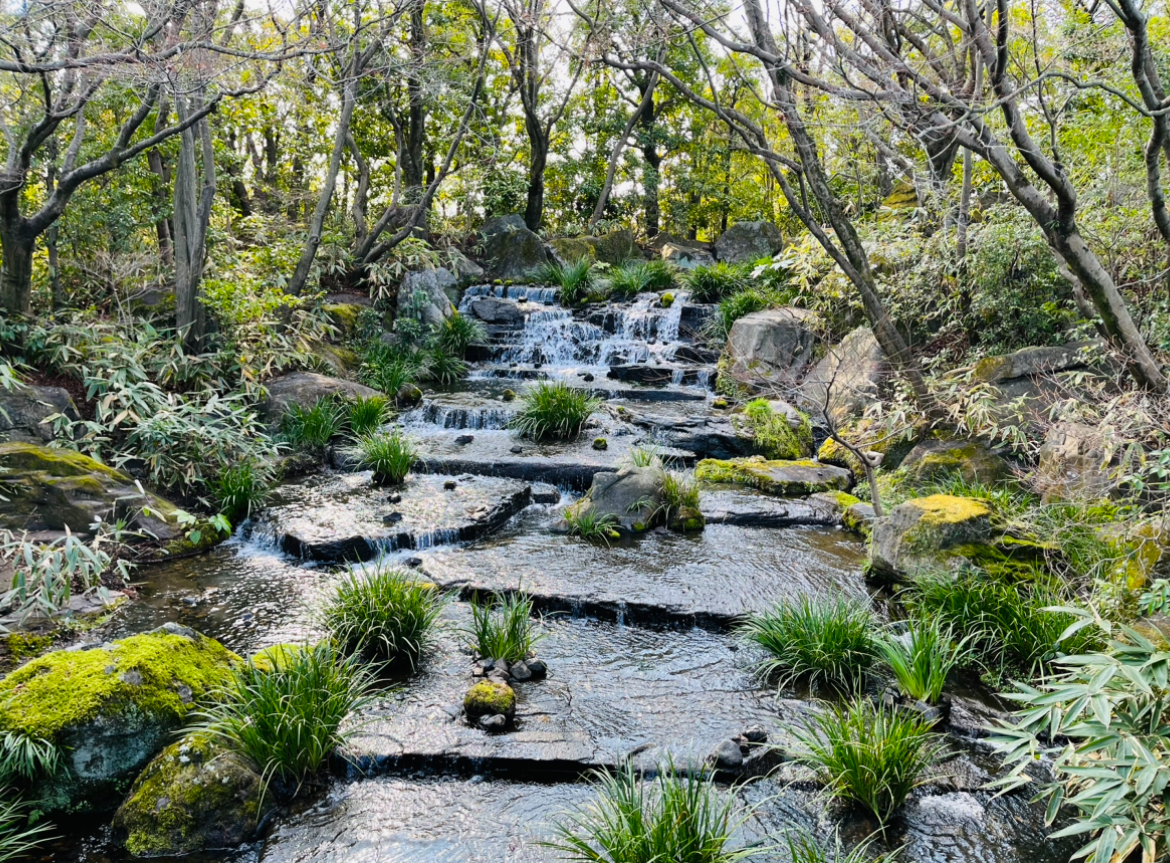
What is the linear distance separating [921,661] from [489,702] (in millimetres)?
2494

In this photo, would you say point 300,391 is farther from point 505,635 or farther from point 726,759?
point 726,759

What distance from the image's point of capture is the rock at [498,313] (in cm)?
1511

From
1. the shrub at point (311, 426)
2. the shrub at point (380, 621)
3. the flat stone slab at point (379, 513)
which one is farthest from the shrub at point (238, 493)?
the shrub at point (380, 621)

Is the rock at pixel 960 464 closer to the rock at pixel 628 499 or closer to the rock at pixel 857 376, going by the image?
the rock at pixel 857 376

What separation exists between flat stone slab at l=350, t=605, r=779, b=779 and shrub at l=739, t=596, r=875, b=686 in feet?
0.82

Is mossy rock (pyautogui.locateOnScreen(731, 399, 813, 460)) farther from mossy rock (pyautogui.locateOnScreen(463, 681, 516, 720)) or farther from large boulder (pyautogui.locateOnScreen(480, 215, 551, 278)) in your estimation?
large boulder (pyautogui.locateOnScreen(480, 215, 551, 278))

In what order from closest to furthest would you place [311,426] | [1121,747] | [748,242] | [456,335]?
[1121,747]
[311,426]
[456,335]
[748,242]

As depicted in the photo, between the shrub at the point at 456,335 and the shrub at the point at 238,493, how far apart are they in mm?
6032

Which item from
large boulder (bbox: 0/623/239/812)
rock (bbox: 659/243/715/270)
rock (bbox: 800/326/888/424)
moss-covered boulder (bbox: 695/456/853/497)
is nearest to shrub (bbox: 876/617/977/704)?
large boulder (bbox: 0/623/239/812)

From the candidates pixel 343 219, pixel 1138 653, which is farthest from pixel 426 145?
pixel 1138 653

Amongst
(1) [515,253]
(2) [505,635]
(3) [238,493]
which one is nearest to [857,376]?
(2) [505,635]

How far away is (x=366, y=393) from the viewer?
1035cm

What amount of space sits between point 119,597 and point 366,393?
504 centimetres

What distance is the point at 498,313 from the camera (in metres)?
15.2
